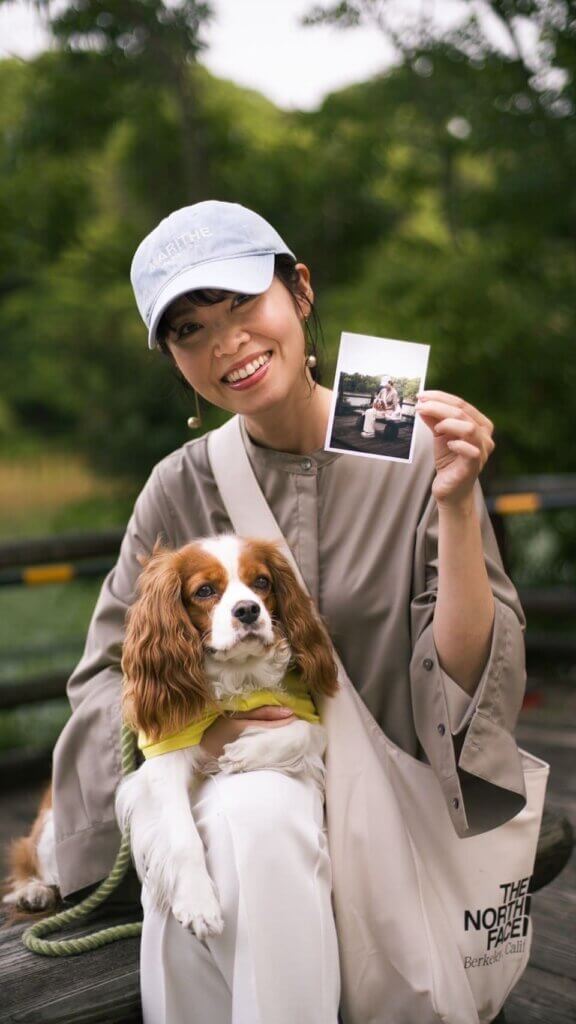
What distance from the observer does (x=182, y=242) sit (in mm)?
1852

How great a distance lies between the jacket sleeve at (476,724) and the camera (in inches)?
70.0

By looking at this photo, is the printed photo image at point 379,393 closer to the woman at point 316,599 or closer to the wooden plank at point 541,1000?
the woman at point 316,599

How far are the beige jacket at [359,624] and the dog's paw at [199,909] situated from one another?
0.39 m

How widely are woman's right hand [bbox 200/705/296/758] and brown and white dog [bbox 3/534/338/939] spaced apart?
17 millimetres

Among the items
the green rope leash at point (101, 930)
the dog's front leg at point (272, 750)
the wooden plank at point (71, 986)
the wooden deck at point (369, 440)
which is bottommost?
the wooden plank at point (71, 986)

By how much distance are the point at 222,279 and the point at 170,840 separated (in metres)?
0.98

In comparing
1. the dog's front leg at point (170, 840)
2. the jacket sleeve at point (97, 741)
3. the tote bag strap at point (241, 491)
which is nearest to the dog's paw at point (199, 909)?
the dog's front leg at point (170, 840)

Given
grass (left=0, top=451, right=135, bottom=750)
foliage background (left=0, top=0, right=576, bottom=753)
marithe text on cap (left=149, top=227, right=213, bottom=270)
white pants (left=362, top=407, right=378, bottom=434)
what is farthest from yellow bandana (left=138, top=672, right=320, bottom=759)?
grass (left=0, top=451, right=135, bottom=750)

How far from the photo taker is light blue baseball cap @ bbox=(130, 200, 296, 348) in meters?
1.81

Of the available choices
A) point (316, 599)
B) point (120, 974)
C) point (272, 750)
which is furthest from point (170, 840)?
point (316, 599)

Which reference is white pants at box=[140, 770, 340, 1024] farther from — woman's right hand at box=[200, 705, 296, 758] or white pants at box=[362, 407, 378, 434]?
white pants at box=[362, 407, 378, 434]

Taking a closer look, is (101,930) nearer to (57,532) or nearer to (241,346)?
(241,346)

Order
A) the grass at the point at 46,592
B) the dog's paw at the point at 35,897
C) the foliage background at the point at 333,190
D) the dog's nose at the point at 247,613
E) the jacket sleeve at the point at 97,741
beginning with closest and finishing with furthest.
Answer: the dog's nose at the point at 247,613
the jacket sleeve at the point at 97,741
the dog's paw at the point at 35,897
the foliage background at the point at 333,190
the grass at the point at 46,592

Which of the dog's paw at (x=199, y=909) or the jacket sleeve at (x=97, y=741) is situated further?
the jacket sleeve at (x=97, y=741)
